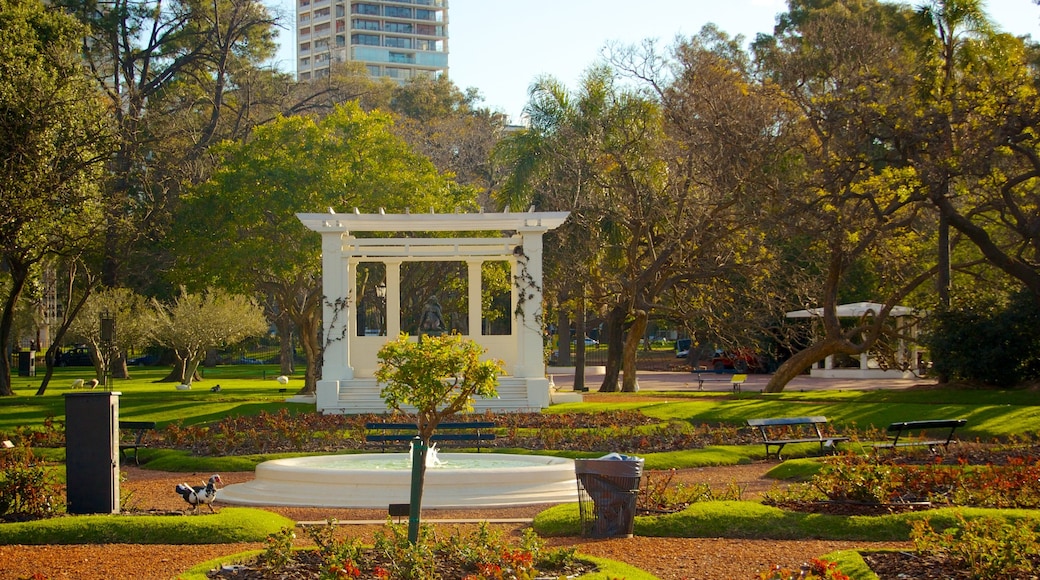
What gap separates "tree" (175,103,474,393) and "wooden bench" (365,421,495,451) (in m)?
11.8

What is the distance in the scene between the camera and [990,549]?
863 cm

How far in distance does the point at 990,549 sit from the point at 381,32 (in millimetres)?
148327

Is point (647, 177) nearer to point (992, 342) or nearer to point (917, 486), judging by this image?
point (992, 342)

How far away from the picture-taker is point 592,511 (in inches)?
452

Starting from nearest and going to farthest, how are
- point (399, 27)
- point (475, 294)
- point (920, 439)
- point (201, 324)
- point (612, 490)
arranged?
point (612, 490) → point (920, 439) → point (475, 294) → point (201, 324) → point (399, 27)

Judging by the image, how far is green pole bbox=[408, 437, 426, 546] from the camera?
9867 mm

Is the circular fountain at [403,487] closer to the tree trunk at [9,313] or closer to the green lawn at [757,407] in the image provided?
the green lawn at [757,407]

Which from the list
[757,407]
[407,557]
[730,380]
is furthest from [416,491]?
[730,380]

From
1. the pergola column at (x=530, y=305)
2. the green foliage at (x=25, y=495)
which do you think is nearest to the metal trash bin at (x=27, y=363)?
the pergola column at (x=530, y=305)

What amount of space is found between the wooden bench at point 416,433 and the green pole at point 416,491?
21.4 feet

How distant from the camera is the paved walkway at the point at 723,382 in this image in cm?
3822

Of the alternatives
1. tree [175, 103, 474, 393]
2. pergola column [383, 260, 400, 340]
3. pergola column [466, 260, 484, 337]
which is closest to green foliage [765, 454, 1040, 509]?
pergola column [466, 260, 484, 337]

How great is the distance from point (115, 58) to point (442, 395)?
38.7m

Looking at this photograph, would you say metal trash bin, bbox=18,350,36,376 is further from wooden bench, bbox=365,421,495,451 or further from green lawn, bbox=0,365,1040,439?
wooden bench, bbox=365,421,495,451
